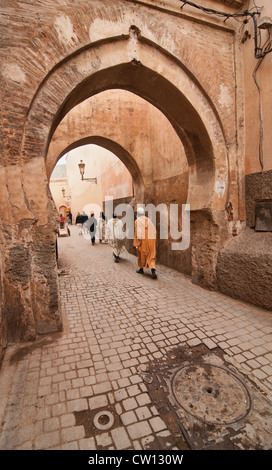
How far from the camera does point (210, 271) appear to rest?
A: 4.74m

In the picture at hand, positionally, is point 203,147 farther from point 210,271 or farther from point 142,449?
point 142,449

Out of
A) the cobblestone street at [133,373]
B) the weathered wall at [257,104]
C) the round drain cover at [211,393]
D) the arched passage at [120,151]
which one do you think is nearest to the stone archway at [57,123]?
the weathered wall at [257,104]

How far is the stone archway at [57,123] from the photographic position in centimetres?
305

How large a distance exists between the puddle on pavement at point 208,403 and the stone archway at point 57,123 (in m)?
1.71

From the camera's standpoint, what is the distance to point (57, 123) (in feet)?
12.3

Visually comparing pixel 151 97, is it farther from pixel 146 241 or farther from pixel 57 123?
pixel 146 241

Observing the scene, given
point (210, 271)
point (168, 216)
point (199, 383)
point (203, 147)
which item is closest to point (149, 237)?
point (168, 216)

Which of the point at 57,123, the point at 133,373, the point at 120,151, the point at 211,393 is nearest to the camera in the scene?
the point at 211,393

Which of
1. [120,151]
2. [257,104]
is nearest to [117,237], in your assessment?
[120,151]

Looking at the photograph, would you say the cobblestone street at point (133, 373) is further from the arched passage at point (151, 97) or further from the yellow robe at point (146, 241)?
the arched passage at point (151, 97)

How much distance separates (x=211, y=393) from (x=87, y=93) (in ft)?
15.4

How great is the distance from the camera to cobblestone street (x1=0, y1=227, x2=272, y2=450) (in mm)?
1821

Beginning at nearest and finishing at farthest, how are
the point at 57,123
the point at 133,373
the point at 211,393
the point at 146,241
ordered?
the point at 211,393, the point at 133,373, the point at 57,123, the point at 146,241

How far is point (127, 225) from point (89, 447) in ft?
25.6
